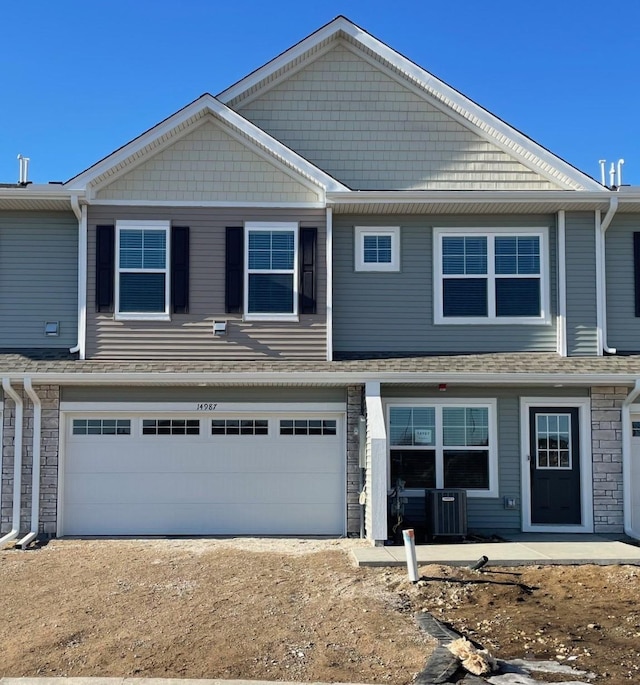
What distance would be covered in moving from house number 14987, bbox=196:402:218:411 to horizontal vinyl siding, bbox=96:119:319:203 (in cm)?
324

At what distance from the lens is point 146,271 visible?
1204 centimetres

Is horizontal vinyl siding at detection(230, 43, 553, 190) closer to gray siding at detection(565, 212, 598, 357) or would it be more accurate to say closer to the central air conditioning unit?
gray siding at detection(565, 212, 598, 357)

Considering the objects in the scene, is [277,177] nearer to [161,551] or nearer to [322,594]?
[161,551]

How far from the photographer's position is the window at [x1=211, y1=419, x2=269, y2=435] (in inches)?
470

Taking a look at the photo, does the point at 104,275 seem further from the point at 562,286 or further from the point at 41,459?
the point at 562,286

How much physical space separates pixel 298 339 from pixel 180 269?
2.19 meters

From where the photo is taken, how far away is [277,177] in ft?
40.0

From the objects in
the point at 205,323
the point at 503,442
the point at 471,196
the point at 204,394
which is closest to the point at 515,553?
the point at 503,442

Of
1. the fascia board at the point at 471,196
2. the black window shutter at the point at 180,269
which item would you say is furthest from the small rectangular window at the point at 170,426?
the fascia board at the point at 471,196

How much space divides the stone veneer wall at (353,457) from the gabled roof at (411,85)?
4.83 m

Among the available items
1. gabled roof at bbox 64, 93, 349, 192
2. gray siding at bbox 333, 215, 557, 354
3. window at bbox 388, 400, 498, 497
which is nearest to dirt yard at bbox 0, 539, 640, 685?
window at bbox 388, 400, 498, 497

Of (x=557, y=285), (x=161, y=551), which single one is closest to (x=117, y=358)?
(x=161, y=551)

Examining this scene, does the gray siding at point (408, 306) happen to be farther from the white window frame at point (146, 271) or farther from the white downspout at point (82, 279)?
the white downspout at point (82, 279)

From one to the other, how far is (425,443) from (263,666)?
6471 mm
